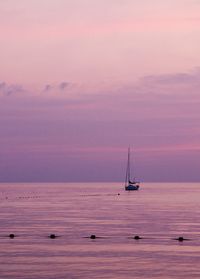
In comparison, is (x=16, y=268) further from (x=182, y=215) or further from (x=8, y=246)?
(x=182, y=215)

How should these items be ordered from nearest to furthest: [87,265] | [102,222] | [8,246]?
[87,265] < [8,246] < [102,222]

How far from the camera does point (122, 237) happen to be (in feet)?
268

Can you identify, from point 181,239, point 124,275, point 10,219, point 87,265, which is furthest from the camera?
point 10,219

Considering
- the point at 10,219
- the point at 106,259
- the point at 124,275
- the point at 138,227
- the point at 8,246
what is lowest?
the point at 124,275

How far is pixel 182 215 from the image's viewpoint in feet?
399

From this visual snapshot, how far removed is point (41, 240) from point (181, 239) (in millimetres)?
15175

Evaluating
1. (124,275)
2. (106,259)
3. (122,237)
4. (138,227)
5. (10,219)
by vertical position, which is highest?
(10,219)

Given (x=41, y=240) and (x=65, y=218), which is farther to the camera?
(x=65, y=218)

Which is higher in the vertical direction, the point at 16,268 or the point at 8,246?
the point at 8,246

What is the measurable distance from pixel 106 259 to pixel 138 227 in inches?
1307

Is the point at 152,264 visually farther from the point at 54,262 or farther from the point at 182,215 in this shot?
the point at 182,215

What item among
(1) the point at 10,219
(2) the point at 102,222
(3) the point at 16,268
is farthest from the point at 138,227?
(3) the point at 16,268

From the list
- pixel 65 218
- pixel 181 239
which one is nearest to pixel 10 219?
pixel 65 218

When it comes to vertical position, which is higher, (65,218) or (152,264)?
(65,218)
